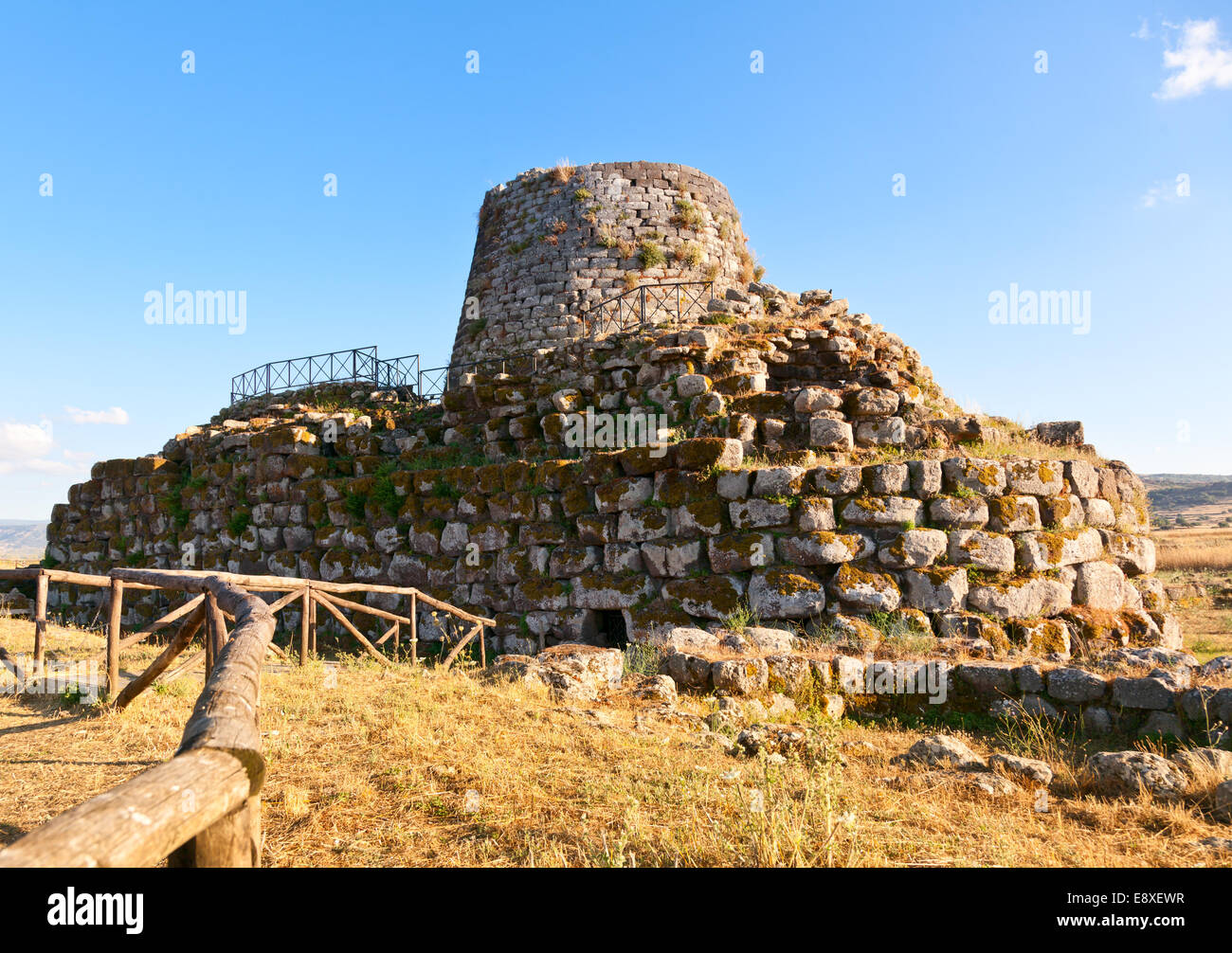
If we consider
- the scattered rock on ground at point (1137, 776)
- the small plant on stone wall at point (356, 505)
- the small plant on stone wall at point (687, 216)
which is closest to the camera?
the scattered rock on ground at point (1137, 776)

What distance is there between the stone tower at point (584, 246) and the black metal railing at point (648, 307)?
363 millimetres

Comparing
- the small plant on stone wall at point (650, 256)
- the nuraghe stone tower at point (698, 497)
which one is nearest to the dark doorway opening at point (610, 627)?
the nuraghe stone tower at point (698, 497)

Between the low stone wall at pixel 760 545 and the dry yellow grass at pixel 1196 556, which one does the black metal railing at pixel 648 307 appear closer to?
the low stone wall at pixel 760 545

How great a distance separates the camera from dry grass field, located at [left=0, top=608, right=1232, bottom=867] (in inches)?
→ 127

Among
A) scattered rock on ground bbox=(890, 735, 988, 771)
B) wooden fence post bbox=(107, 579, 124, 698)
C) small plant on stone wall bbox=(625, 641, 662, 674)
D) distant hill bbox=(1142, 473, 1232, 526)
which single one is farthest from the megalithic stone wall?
distant hill bbox=(1142, 473, 1232, 526)

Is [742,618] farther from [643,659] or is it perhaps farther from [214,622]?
[214,622]

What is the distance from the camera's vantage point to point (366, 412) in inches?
571

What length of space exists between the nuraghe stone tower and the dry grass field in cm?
200

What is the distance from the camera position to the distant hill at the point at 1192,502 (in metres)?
63.2

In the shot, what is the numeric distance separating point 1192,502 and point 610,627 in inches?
3684

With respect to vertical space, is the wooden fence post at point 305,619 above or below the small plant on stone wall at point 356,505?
below

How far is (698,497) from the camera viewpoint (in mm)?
9141
